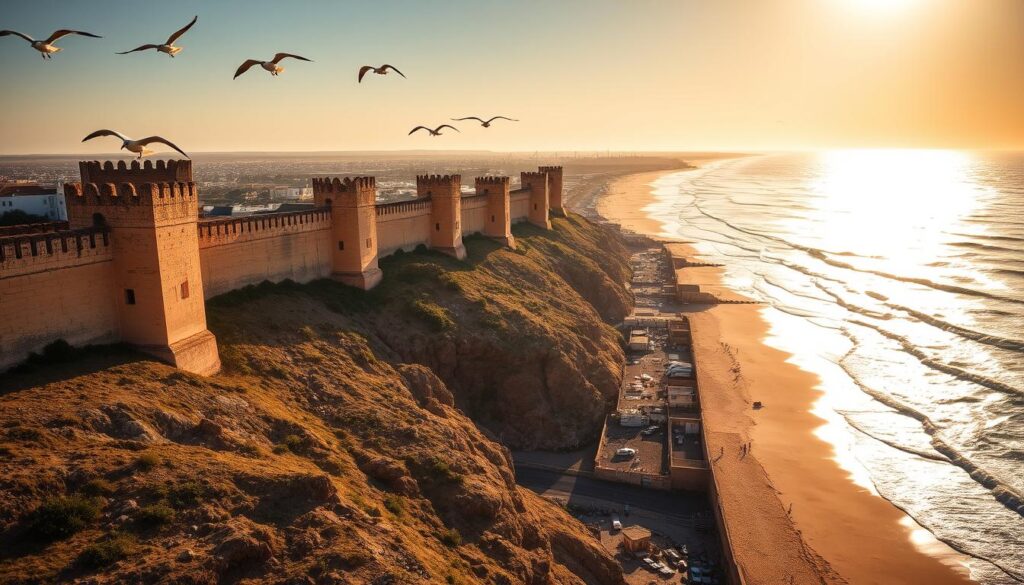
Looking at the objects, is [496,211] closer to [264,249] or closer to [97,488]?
[264,249]

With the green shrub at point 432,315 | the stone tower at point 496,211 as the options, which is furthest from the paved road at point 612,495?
the stone tower at point 496,211

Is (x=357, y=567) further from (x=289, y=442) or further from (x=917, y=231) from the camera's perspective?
(x=917, y=231)

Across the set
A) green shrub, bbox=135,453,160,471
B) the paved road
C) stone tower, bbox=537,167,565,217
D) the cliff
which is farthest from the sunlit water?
green shrub, bbox=135,453,160,471

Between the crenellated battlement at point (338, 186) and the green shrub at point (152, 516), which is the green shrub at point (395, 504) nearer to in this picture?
the green shrub at point (152, 516)

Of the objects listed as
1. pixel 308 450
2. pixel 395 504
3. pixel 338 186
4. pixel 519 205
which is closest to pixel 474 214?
pixel 519 205

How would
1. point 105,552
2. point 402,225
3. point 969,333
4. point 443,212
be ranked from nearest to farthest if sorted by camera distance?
point 105,552 < point 402,225 < point 443,212 < point 969,333

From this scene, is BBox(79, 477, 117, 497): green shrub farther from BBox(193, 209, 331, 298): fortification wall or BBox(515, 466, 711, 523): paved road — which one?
BBox(515, 466, 711, 523): paved road
